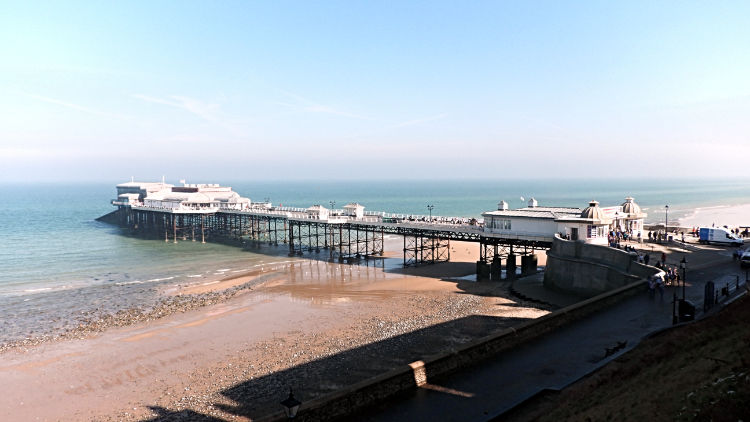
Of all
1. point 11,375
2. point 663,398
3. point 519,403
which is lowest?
point 11,375

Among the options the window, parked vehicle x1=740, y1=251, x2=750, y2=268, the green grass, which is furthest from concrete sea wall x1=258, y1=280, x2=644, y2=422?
the window

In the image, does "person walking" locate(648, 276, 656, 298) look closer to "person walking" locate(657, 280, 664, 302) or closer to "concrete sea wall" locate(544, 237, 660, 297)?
"person walking" locate(657, 280, 664, 302)

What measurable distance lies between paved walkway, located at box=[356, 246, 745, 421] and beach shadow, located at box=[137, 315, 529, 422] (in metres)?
2.57

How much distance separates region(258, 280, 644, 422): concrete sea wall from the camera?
11977mm

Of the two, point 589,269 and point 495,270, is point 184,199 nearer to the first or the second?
point 495,270

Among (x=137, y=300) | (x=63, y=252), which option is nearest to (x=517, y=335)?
(x=137, y=300)

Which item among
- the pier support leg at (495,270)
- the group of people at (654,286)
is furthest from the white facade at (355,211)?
the group of people at (654,286)

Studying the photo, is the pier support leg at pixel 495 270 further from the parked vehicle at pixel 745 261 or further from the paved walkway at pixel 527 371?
the paved walkway at pixel 527 371

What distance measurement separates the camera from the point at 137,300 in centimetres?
3472

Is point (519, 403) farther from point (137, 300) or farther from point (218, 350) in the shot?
point (137, 300)

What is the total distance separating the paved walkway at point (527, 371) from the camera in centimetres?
1288

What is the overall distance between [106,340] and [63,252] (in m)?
40.7

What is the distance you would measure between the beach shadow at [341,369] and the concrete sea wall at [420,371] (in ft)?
5.22

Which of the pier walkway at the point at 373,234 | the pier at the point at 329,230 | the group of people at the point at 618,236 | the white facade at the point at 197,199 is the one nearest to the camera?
the group of people at the point at 618,236
